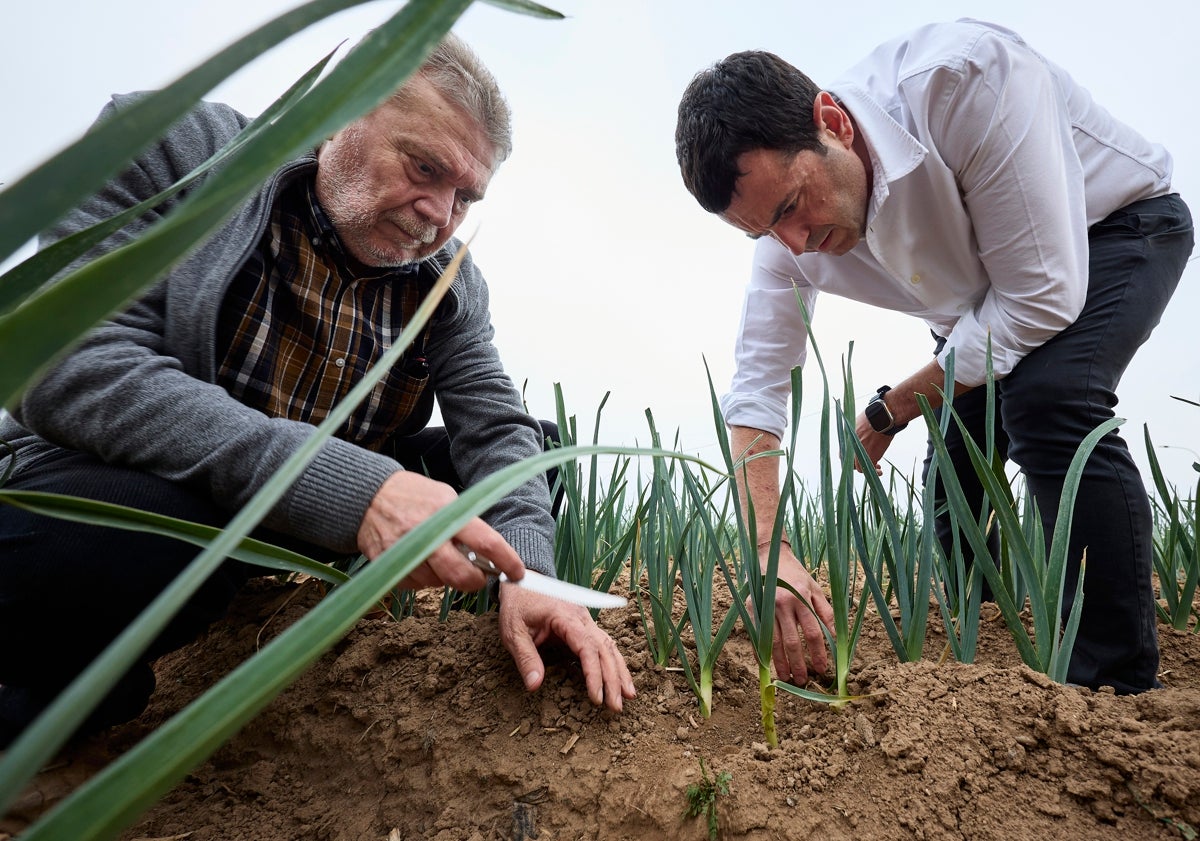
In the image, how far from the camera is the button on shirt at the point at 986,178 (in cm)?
130

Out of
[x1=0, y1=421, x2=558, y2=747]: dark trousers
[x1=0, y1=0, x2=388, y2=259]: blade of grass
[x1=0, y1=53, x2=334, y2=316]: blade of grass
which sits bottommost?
[x1=0, y1=421, x2=558, y2=747]: dark trousers

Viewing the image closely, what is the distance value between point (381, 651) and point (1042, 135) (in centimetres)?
153

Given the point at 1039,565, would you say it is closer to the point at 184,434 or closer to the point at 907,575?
the point at 907,575

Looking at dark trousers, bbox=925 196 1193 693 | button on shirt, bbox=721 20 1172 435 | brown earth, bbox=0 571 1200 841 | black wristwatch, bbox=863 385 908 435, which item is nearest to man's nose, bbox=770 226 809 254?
button on shirt, bbox=721 20 1172 435

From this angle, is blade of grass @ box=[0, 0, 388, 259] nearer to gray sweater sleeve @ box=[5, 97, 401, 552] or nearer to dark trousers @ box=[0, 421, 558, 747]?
gray sweater sleeve @ box=[5, 97, 401, 552]

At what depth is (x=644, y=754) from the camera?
0.91 metres

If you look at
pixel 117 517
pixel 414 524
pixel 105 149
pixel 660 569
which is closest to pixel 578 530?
pixel 660 569

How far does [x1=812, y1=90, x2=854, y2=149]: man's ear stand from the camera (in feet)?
4.91

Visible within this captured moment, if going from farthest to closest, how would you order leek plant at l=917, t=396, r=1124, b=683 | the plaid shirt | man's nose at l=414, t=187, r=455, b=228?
man's nose at l=414, t=187, r=455, b=228, the plaid shirt, leek plant at l=917, t=396, r=1124, b=683

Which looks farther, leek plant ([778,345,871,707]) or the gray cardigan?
the gray cardigan

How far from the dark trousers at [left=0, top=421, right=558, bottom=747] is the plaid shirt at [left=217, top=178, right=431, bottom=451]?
0.91 ft

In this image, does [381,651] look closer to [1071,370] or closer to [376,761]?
[376,761]

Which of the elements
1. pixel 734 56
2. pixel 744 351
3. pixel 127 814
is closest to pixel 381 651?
pixel 127 814

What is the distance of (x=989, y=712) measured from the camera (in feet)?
2.55
